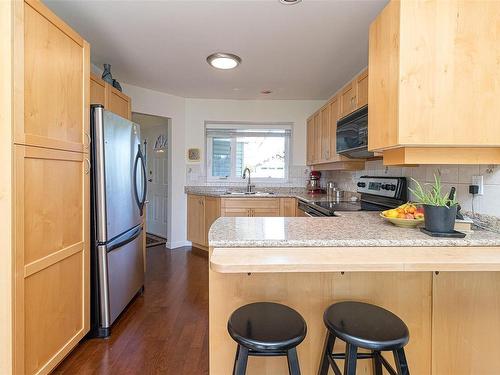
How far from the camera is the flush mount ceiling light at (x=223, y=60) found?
9.25 ft

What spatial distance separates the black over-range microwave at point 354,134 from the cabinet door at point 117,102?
84.2 inches

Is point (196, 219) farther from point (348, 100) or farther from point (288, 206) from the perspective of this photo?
point (348, 100)

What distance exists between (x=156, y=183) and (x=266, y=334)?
4.75 m

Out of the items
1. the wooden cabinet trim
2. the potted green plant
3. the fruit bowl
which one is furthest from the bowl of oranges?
the wooden cabinet trim

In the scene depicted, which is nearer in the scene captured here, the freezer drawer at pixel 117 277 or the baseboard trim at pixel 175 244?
the freezer drawer at pixel 117 277

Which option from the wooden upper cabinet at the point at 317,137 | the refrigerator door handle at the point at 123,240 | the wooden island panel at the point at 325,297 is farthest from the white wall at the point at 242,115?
the wooden island panel at the point at 325,297

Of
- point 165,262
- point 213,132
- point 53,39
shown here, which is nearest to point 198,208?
point 165,262

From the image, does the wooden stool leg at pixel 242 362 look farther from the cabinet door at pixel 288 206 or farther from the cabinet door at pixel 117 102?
the cabinet door at pixel 288 206

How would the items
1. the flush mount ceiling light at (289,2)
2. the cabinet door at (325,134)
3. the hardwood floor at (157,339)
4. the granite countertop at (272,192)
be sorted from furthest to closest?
the granite countertop at (272,192)
the cabinet door at (325,134)
the flush mount ceiling light at (289,2)
the hardwood floor at (157,339)

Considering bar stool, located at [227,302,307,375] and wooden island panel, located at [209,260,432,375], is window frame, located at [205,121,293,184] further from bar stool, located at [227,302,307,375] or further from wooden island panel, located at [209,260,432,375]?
bar stool, located at [227,302,307,375]

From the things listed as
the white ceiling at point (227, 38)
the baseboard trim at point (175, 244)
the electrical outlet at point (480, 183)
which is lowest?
the baseboard trim at point (175, 244)

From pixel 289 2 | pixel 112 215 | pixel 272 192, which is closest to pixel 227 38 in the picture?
pixel 289 2

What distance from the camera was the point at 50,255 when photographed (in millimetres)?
1635
